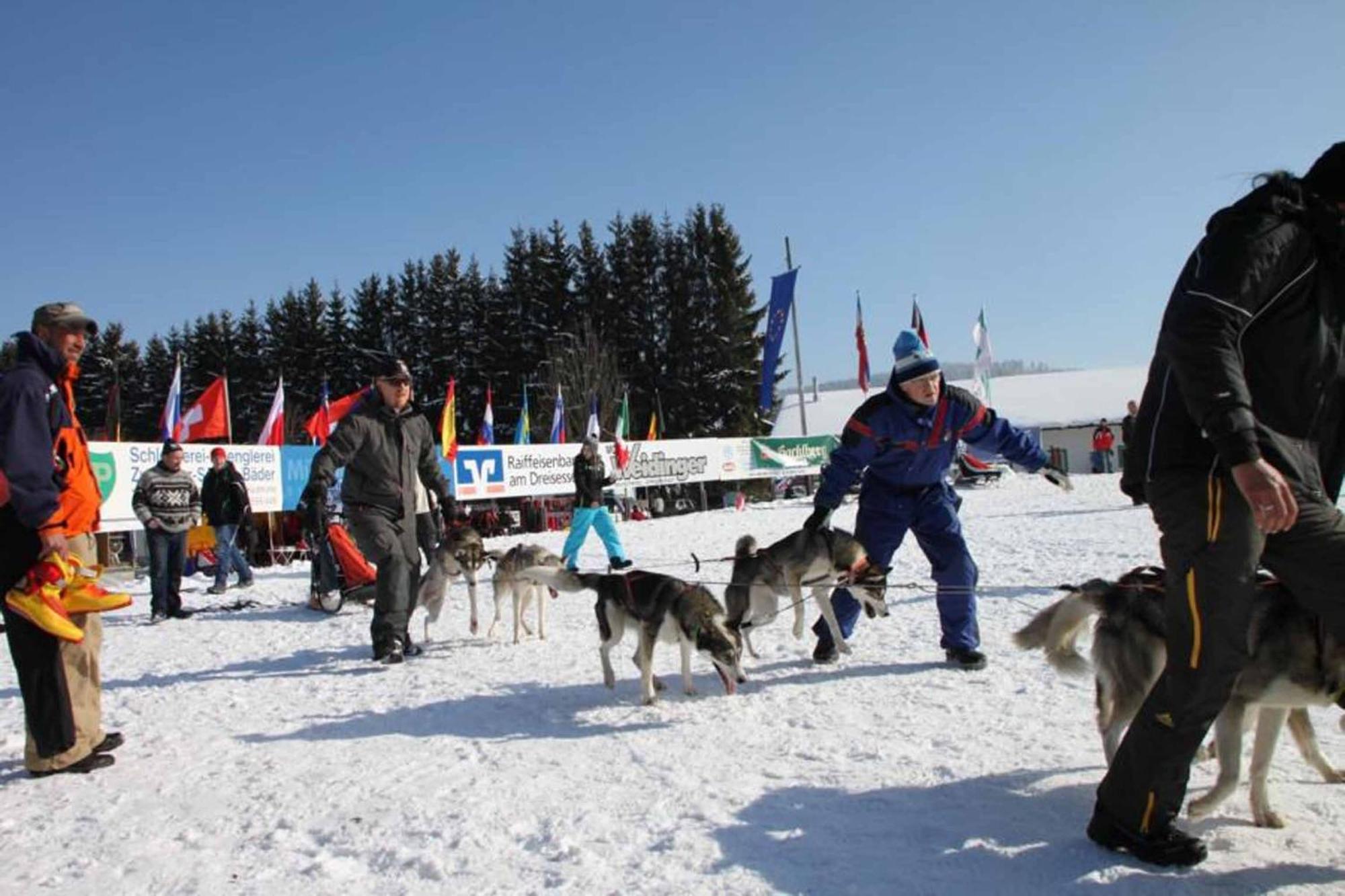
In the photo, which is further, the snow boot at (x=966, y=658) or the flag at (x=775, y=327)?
the flag at (x=775, y=327)

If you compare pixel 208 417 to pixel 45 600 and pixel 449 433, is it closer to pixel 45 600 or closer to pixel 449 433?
pixel 449 433

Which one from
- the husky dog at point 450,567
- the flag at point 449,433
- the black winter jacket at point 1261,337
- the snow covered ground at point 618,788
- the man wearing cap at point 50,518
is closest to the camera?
the black winter jacket at point 1261,337

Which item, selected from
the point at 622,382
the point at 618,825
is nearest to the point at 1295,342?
the point at 618,825

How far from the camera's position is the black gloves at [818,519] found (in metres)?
5.45

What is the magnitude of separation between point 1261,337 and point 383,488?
5639 millimetres

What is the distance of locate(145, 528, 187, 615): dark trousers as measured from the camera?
9844 millimetres

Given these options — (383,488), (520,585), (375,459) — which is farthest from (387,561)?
(520,585)

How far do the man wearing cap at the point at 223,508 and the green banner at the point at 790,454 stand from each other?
64.1 ft

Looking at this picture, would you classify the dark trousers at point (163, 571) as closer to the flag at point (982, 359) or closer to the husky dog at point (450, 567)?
the husky dog at point (450, 567)

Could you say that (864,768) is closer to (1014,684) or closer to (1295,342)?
(1014,684)

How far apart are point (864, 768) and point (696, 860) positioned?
1.04 m

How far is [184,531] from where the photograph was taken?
1007cm

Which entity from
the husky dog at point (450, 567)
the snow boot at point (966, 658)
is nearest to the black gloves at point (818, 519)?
the snow boot at point (966, 658)

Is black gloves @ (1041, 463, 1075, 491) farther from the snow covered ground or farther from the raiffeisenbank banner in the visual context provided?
the raiffeisenbank banner
